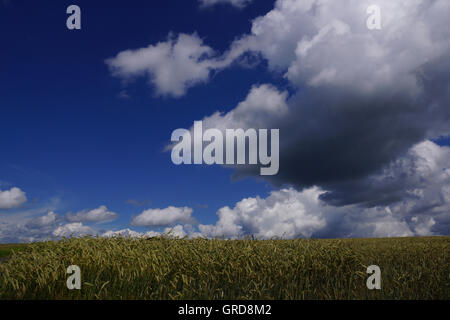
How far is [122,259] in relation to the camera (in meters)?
10.4

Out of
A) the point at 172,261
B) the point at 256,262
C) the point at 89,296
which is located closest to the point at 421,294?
the point at 256,262

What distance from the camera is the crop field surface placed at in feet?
27.1

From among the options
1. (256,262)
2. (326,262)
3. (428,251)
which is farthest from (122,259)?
(428,251)

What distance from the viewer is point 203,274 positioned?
10.1 meters

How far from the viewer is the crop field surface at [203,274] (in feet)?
27.1

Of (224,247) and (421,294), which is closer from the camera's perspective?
(421,294)

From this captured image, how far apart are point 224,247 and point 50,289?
623 centimetres

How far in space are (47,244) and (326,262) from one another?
1056 centimetres

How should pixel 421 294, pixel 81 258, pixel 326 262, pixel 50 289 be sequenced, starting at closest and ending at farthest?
pixel 50 289 < pixel 421 294 < pixel 81 258 < pixel 326 262

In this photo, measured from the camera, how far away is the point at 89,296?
25.0 feet
